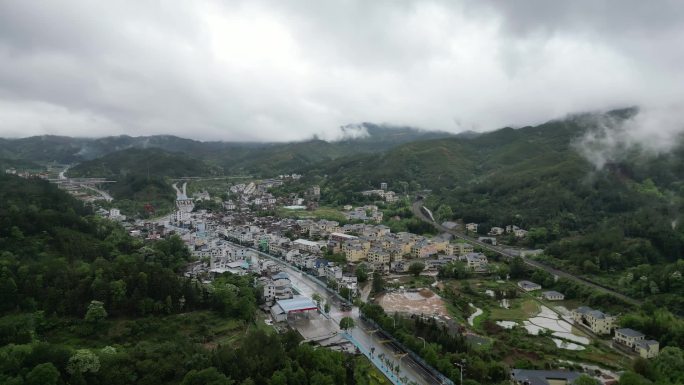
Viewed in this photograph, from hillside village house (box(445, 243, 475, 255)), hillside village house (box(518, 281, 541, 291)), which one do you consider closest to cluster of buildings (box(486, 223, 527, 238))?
hillside village house (box(445, 243, 475, 255))

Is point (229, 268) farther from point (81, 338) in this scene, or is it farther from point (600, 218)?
point (600, 218)

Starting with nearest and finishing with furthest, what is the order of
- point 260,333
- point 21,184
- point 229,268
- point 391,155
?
point 260,333 → point 229,268 → point 21,184 → point 391,155

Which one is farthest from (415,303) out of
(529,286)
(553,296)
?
(553,296)

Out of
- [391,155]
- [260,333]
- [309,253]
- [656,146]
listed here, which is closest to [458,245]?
[309,253]

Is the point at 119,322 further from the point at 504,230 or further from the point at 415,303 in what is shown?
the point at 504,230

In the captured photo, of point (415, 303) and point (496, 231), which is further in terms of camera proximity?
point (496, 231)
